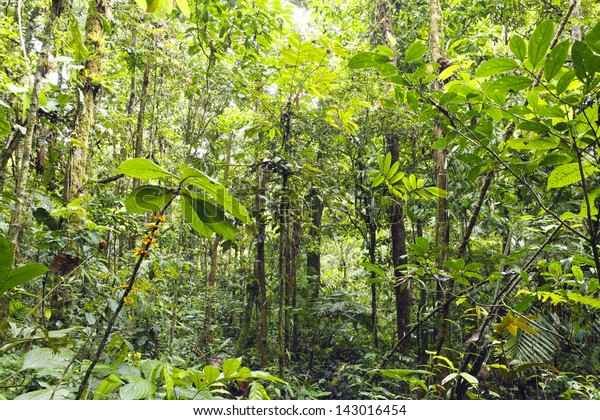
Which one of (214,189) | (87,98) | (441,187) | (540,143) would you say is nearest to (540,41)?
(540,143)

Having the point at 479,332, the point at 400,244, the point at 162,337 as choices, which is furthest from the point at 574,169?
the point at 162,337

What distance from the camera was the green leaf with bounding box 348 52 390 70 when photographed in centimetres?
97

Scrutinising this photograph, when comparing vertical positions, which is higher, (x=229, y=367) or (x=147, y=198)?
(x=147, y=198)

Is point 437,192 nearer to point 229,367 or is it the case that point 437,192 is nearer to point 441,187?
point 441,187

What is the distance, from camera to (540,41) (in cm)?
77

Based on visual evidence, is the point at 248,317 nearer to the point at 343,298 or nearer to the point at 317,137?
the point at 343,298

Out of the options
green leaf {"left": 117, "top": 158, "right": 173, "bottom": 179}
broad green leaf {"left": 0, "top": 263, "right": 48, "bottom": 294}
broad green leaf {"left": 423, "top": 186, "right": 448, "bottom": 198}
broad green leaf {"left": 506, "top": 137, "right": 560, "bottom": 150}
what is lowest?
broad green leaf {"left": 0, "top": 263, "right": 48, "bottom": 294}

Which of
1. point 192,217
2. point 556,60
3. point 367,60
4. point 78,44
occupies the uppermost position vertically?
point 78,44

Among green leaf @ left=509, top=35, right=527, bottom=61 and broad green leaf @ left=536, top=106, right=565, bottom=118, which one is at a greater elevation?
green leaf @ left=509, top=35, right=527, bottom=61

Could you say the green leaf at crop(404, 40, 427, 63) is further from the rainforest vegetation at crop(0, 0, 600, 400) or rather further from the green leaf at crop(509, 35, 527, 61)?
the green leaf at crop(509, 35, 527, 61)

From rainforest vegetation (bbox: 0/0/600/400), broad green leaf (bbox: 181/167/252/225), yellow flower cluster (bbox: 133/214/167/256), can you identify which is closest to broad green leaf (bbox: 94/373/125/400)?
rainforest vegetation (bbox: 0/0/600/400)

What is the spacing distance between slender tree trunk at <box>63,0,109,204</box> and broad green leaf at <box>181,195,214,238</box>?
2.05 m

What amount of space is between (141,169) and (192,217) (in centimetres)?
11
